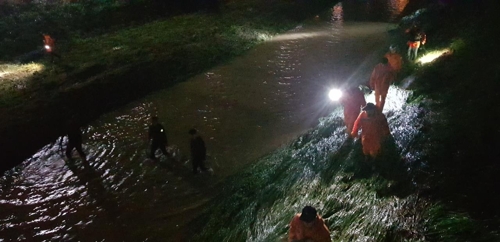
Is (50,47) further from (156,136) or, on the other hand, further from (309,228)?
(309,228)

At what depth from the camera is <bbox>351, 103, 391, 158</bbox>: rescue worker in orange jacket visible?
6.68 meters

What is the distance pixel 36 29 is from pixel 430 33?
66.5ft

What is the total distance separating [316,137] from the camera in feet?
32.7

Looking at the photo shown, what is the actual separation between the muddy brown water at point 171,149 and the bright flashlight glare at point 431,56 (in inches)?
81.2

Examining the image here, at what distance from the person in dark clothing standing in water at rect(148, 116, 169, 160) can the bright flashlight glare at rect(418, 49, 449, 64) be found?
8.13 meters

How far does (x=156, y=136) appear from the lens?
10.8 meters

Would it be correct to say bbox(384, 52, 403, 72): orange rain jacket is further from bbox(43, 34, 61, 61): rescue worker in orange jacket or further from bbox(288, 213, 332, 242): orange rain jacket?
bbox(43, 34, 61, 61): rescue worker in orange jacket

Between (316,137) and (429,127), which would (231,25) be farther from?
(429,127)

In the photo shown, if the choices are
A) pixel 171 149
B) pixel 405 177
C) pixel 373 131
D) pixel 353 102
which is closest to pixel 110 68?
pixel 171 149

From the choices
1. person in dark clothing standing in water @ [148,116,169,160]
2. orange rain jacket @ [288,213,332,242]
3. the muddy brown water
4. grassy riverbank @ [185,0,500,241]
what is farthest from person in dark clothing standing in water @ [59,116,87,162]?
orange rain jacket @ [288,213,332,242]

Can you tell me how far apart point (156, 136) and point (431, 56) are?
350 inches

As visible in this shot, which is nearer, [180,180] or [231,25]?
[180,180]

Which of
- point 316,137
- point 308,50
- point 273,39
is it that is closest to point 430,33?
point 308,50

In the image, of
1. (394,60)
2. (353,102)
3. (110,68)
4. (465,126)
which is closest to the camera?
(465,126)
